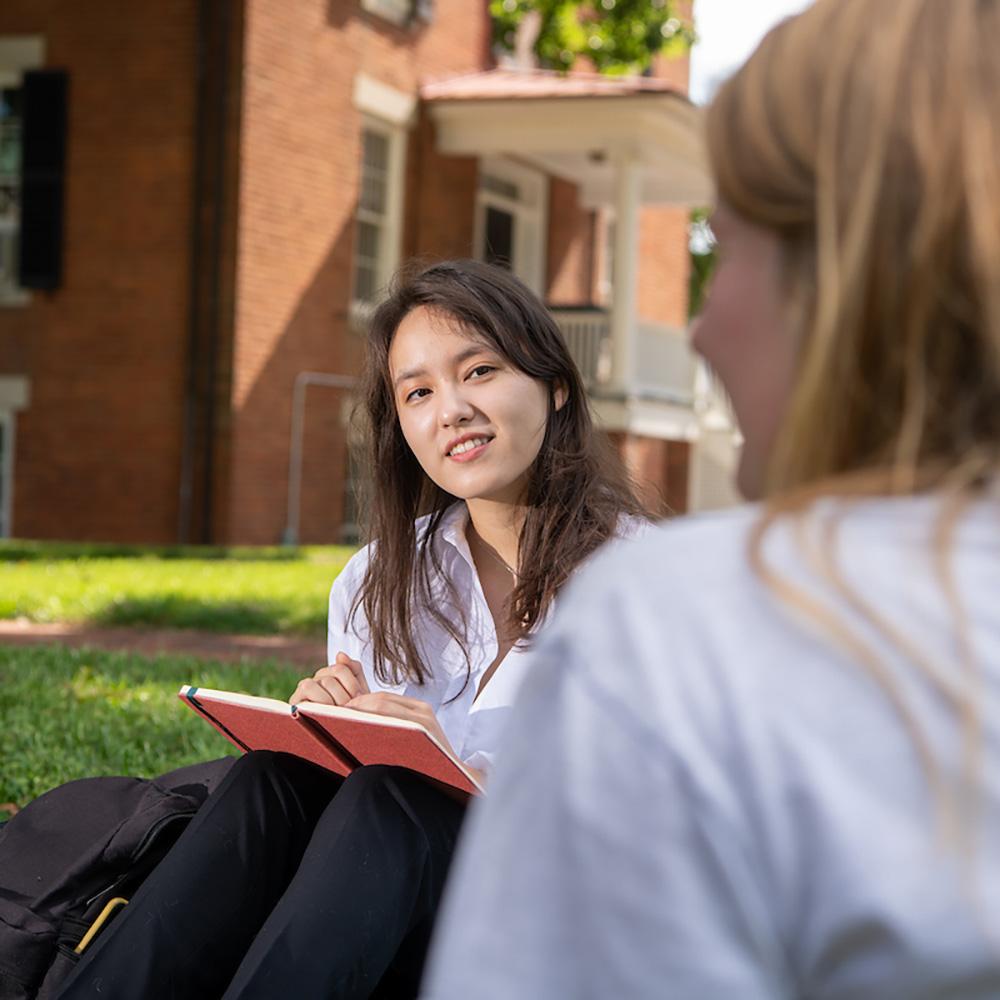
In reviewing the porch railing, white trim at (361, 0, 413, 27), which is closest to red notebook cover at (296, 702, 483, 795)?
white trim at (361, 0, 413, 27)

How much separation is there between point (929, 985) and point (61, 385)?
13.2 m

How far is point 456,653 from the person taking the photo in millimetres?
2982

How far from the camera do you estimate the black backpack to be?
8.54 feet

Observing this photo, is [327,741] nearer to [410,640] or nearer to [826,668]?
[410,640]

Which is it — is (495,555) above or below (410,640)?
above

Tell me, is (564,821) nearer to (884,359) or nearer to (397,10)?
(884,359)

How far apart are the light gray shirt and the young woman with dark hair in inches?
55.2

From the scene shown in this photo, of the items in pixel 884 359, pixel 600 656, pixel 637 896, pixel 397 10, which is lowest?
pixel 637 896

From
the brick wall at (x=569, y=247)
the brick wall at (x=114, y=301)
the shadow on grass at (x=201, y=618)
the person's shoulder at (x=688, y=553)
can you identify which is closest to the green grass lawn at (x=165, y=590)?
the shadow on grass at (x=201, y=618)

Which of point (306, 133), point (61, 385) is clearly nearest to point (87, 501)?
point (61, 385)

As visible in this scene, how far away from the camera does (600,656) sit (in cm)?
83

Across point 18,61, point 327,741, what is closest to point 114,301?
point 18,61

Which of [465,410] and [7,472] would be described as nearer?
[465,410]

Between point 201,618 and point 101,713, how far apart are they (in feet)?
9.06
